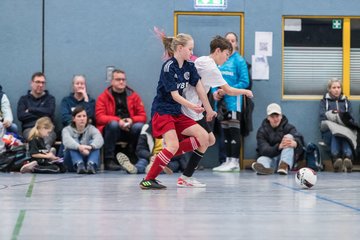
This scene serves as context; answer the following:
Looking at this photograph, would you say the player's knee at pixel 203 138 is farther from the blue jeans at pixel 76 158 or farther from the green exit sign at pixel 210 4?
the green exit sign at pixel 210 4

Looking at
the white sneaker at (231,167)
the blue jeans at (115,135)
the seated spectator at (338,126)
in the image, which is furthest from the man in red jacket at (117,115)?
the seated spectator at (338,126)

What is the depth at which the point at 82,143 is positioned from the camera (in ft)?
41.1

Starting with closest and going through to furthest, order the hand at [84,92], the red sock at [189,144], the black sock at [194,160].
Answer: the red sock at [189,144] < the black sock at [194,160] < the hand at [84,92]

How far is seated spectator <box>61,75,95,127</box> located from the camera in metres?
13.3

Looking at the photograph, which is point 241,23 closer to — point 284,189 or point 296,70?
point 296,70

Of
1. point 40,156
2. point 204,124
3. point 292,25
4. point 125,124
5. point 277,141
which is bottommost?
point 40,156

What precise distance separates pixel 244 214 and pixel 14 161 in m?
6.54

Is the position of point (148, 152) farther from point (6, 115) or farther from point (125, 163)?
point (6, 115)

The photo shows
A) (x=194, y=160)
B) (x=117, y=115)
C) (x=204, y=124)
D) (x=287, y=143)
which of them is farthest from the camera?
(x=117, y=115)

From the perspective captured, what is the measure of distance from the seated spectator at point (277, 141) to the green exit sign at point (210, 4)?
213 cm

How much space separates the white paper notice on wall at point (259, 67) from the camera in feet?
45.9

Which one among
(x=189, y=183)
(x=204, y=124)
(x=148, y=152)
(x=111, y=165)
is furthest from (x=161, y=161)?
(x=111, y=165)

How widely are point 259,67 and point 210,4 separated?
4.66 ft

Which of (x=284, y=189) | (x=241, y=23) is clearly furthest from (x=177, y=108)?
(x=241, y=23)
